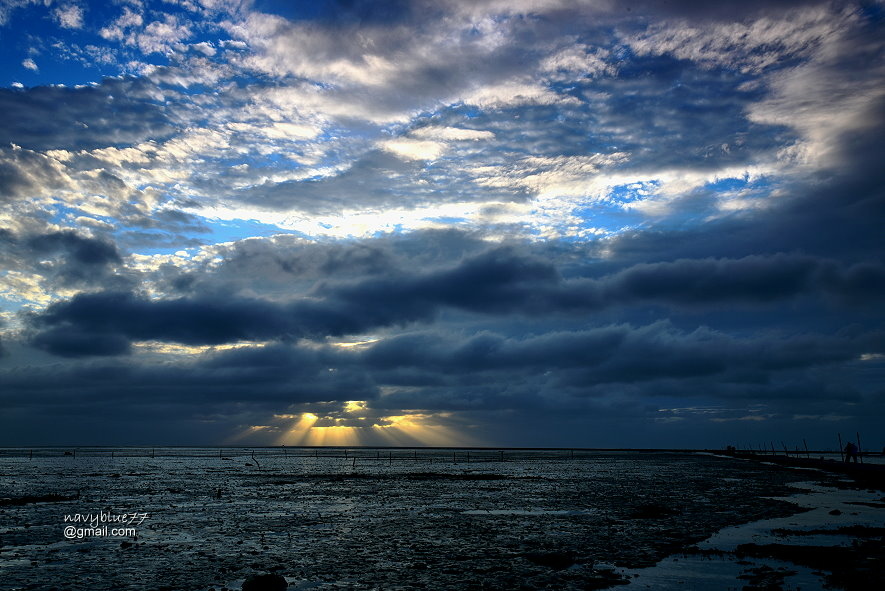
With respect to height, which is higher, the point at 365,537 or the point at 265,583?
the point at 265,583

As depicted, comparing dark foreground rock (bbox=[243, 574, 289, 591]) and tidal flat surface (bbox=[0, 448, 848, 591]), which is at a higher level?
dark foreground rock (bbox=[243, 574, 289, 591])

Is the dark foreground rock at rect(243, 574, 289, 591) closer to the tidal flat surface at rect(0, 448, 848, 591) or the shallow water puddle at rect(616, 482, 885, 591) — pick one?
the tidal flat surface at rect(0, 448, 848, 591)

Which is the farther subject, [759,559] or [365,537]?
[365,537]

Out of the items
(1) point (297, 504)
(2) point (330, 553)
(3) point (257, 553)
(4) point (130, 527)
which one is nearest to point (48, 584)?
(3) point (257, 553)

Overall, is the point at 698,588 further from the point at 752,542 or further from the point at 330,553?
the point at 330,553

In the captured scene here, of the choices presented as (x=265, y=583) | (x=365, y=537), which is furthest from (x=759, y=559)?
(x=265, y=583)

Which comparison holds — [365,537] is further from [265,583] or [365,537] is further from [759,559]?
[759,559]

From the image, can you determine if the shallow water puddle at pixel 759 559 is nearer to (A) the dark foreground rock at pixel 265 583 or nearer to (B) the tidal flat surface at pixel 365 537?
(B) the tidal flat surface at pixel 365 537

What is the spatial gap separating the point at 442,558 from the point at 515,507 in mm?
24021

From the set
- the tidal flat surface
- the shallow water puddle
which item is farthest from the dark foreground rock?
the shallow water puddle

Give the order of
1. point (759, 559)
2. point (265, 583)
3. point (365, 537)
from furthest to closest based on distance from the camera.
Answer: point (365, 537) < point (759, 559) < point (265, 583)

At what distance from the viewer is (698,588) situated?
A: 21812 mm

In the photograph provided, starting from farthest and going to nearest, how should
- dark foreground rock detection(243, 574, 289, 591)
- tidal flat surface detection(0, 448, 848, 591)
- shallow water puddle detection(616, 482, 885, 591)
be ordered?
tidal flat surface detection(0, 448, 848, 591) < shallow water puddle detection(616, 482, 885, 591) < dark foreground rock detection(243, 574, 289, 591)

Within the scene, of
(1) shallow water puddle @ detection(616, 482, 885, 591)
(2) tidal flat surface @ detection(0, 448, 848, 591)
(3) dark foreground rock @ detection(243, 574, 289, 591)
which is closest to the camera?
(3) dark foreground rock @ detection(243, 574, 289, 591)
